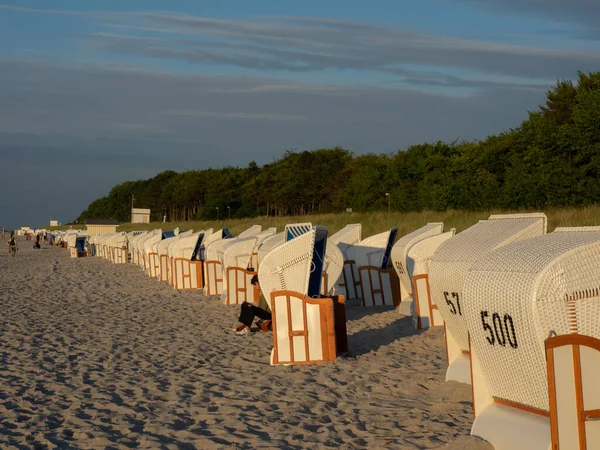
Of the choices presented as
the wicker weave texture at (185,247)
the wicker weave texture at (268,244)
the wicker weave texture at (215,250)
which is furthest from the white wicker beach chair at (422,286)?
the wicker weave texture at (185,247)

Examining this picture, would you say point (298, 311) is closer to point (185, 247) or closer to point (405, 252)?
point (405, 252)

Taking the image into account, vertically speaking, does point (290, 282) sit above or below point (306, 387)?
above

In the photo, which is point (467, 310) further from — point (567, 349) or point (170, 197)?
point (170, 197)

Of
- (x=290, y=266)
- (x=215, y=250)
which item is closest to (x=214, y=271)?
(x=215, y=250)

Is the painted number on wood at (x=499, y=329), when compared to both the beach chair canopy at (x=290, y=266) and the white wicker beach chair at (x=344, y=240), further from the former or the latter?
the white wicker beach chair at (x=344, y=240)

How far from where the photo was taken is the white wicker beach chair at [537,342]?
4074mm

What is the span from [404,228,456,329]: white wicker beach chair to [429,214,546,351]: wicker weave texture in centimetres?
329

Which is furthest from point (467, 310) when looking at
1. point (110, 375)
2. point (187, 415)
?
point (110, 375)

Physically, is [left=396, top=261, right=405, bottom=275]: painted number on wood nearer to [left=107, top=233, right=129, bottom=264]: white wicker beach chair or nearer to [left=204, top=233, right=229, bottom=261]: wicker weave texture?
[left=204, top=233, right=229, bottom=261]: wicker weave texture

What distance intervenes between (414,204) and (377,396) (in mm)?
48720

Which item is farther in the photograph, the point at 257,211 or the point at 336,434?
the point at 257,211

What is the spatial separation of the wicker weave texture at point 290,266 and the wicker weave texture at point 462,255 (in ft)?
6.73

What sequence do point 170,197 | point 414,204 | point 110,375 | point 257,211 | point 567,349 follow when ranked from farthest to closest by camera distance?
point 170,197 < point 257,211 < point 414,204 < point 110,375 < point 567,349

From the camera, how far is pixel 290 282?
357 inches
